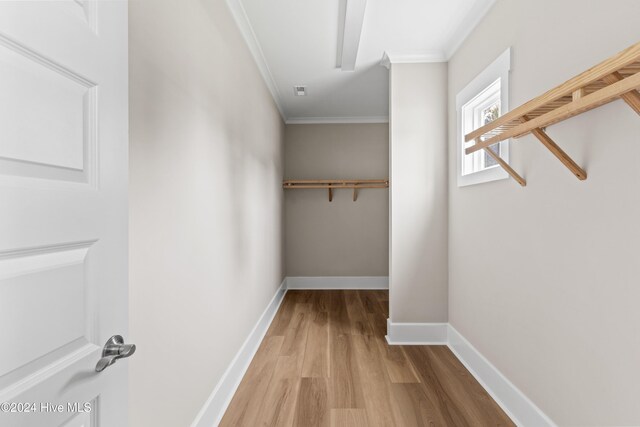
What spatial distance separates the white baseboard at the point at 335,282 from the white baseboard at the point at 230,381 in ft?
5.66

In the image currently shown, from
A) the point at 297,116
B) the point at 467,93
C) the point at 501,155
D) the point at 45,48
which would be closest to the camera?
the point at 45,48

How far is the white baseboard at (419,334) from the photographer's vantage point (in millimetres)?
3020

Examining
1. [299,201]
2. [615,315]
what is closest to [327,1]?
[615,315]

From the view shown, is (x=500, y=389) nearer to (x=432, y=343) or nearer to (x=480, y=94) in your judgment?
(x=432, y=343)

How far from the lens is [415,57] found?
299 centimetres

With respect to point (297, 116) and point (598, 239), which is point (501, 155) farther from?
point (297, 116)

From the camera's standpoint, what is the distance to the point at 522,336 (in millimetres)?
1836

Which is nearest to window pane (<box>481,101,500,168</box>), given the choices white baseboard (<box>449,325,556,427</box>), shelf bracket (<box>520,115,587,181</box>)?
shelf bracket (<box>520,115,587,181</box>)

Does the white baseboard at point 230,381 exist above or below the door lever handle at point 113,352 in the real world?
below

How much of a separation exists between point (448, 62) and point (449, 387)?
2575 millimetres

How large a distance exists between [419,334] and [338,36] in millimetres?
2601

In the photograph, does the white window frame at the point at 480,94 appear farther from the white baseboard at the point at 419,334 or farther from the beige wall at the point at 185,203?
the beige wall at the point at 185,203

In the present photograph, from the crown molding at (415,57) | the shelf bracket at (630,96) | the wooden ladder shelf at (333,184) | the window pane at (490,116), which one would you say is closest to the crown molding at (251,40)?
the crown molding at (415,57)

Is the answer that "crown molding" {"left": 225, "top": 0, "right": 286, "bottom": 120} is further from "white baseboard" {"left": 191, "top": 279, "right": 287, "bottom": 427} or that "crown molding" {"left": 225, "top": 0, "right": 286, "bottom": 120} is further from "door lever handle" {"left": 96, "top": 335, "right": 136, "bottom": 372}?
"white baseboard" {"left": 191, "top": 279, "right": 287, "bottom": 427}
